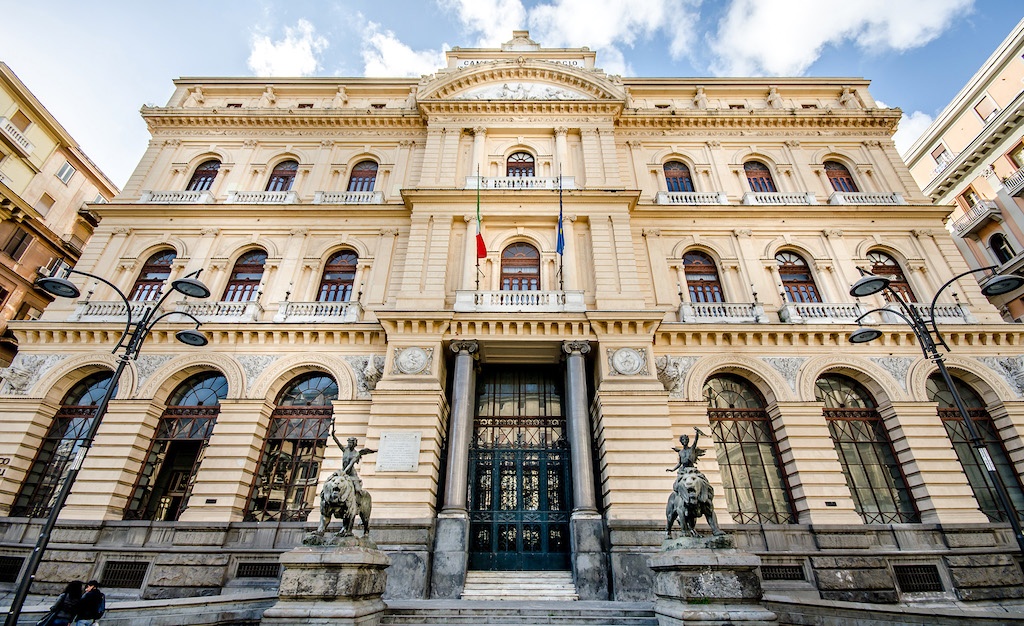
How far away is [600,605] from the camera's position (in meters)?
10.3

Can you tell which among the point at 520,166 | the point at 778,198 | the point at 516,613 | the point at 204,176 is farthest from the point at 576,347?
the point at 204,176

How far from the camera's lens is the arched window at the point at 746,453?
1449 cm

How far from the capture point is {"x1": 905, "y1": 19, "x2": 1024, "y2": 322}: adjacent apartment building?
864 inches

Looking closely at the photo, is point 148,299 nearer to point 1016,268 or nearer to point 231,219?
point 231,219

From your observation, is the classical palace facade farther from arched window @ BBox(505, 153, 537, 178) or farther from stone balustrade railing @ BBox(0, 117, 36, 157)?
stone balustrade railing @ BBox(0, 117, 36, 157)

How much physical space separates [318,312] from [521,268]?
7.45 metres

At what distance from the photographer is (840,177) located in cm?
2138

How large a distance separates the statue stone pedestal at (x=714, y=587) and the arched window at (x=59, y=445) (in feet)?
56.8

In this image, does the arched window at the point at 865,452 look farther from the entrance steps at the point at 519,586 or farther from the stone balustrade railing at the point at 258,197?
the stone balustrade railing at the point at 258,197

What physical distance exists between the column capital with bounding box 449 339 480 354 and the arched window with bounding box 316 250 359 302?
17.7ft

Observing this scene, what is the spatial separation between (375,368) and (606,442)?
24.4ft

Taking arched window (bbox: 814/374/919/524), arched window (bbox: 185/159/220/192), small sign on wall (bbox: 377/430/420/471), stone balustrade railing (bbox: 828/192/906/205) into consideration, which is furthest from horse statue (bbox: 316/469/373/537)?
stone balustrade railing (bbox: 828/192/906/205)

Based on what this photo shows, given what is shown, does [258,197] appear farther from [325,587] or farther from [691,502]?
[691,502]

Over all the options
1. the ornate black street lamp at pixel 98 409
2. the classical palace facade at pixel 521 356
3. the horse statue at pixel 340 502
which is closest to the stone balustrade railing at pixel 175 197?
the classical palace facade at pixel 521 356
